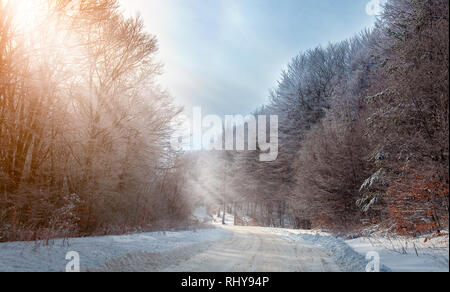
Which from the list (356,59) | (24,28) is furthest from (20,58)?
(356,59)

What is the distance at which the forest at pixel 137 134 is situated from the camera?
748 centimetres

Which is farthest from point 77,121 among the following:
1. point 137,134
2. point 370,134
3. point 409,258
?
point 409,258

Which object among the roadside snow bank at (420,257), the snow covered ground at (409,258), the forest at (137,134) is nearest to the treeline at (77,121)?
the forest at (137,134)

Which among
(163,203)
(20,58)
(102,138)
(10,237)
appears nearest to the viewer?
(10,237)

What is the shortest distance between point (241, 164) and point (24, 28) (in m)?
32.2

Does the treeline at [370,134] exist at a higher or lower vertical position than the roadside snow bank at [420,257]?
higher

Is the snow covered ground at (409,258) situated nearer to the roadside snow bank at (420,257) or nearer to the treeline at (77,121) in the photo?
the roadside snow bank at (420,257)

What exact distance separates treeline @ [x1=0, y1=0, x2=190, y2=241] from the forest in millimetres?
56

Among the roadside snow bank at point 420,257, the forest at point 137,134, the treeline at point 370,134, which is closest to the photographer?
the roadside snow bank at point 420,257

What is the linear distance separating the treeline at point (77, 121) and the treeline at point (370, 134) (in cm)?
1063

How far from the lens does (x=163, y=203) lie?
20.6 metres

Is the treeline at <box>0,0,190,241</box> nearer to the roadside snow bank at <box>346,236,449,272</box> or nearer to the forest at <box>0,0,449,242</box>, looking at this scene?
the forest at <box>0,0,449,242</box>
